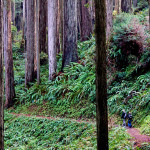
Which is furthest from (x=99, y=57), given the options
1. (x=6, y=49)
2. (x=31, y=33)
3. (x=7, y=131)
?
(x=31, y=33)

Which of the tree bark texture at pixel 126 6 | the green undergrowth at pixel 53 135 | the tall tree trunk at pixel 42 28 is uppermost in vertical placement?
the tree bark texture at pixel 126 6

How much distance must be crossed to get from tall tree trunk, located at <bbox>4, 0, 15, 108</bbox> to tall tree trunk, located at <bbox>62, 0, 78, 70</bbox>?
3.67 m

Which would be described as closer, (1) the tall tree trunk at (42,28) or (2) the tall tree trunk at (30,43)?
(2) the tall tree trunk at (30,43)

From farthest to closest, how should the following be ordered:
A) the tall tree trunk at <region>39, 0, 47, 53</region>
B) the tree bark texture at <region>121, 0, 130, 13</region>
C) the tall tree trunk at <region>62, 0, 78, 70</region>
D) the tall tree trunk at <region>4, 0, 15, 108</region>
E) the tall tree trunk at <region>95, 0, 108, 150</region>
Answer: the tree bark texture at <region>121, 0, 130, 13</region>
the tall tree trunk at <region>39, 0, 47, 53</region>
the tall tree trunk at <region>62, 0, 78, 70</region>
the tall tree trunk at <region>4, 0, 15, 108</region>
the tall tree trunk at <region>95, 0, 108, 150</region>

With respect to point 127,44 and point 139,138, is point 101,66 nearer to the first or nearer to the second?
point 139,138

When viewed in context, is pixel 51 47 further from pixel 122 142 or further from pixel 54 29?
pixel 122 142

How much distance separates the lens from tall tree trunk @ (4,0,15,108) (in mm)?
12727

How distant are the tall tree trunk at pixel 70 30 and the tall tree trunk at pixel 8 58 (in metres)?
3.67

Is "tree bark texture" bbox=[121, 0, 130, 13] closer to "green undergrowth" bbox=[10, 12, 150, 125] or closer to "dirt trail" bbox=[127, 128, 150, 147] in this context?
"green undergrowth" bbox=[10, 12, 150, 125]

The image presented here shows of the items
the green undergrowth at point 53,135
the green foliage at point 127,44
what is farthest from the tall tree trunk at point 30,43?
the green foliage at point 127,44

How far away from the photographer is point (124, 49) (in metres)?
10.4

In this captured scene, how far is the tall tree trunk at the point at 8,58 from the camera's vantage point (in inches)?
501

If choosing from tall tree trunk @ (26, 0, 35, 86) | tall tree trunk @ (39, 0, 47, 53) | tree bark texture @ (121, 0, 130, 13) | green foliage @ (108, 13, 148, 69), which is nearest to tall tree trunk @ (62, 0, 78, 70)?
tall tree trunk @ (26, 0, 35, 86)

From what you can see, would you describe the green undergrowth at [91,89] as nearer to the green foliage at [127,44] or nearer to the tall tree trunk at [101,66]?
the green foliage at [127,44]
